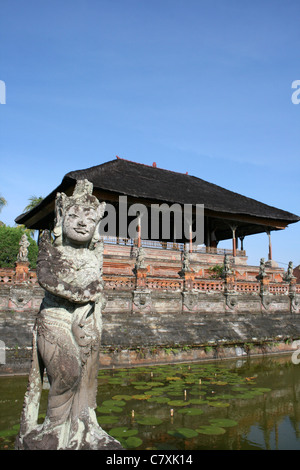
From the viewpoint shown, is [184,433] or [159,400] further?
[159,400]

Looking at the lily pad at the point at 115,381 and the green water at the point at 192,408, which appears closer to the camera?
the green water at the point at 192,408

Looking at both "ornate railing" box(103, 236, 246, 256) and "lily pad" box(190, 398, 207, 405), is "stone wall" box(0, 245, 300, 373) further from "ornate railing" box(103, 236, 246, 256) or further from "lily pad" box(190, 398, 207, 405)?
"ornate railing" box(103, 236, 246, 256)

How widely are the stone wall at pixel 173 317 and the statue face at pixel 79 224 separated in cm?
502

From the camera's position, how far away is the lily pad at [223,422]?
13.5ft

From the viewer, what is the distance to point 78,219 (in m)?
2.99

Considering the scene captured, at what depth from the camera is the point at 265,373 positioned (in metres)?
7.36

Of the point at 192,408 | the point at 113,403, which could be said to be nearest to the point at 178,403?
the point at 192,408

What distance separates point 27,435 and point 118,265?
12253 millimetres

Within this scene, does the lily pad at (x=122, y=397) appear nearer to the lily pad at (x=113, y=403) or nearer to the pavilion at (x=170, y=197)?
the lily pad at (x=113, y=403)

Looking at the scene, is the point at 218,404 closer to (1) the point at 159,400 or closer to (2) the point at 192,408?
(2) the point at 192,408

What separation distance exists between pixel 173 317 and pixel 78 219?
7.41m

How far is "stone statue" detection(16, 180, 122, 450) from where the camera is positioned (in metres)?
2.60

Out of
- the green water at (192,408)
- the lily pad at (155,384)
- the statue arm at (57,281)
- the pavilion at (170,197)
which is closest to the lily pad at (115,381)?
the green water at (192,408)

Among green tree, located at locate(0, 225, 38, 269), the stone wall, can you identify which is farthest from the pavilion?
the stone wall
